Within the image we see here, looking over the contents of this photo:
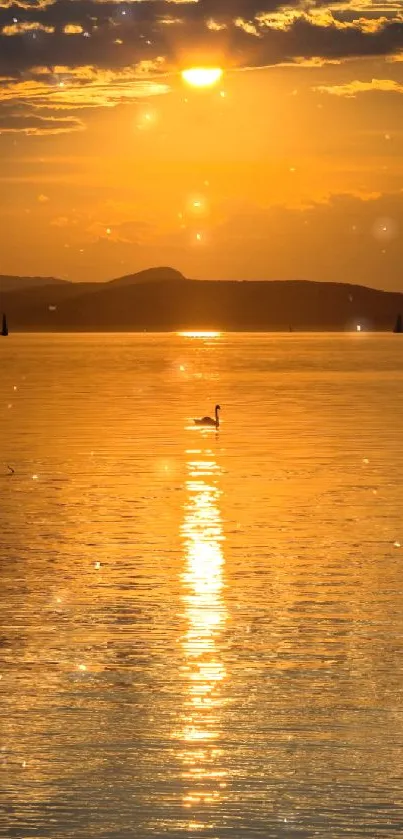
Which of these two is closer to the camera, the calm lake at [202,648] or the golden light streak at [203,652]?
the calm lake at [202,648]

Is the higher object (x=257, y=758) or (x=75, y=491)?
(x=257, y=758)

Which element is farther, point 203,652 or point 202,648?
point 202,648

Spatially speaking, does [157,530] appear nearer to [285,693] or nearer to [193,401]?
[285,693]

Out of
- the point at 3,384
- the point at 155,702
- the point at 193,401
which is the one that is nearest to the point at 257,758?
the point at 155,702

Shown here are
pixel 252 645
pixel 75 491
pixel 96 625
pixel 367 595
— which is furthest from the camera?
pixel 75 491

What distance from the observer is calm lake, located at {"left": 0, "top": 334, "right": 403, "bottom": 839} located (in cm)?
1083

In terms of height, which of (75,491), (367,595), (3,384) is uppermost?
(367,595)

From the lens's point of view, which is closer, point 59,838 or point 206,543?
point 59,838

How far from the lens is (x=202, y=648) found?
15.4 metres

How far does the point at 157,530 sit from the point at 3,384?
6586cm

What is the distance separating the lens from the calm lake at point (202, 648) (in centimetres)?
1083

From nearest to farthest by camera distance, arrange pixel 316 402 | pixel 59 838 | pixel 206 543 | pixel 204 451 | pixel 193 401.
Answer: pixel 59 838 → pixel 206 543 → pixel 204 451 → pixel 316 402 → pixel 193 401

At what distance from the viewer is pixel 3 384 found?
89.1 meters

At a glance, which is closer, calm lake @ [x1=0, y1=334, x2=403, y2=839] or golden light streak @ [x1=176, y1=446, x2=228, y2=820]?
calm lake @ [x1=0, y1=334, x2=403, y2=839]
